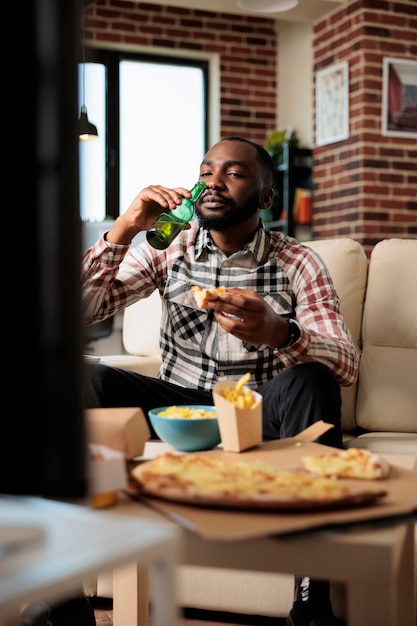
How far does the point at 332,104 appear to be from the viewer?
5.13m

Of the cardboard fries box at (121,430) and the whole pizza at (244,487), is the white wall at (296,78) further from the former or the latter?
the whole pizza at (244,487)

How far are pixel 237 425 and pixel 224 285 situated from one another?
0.92m

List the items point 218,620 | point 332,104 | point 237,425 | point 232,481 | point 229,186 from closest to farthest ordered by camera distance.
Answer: point 232,481 → point 237,425 → point 218,620 → point 229,186 → point 332,104

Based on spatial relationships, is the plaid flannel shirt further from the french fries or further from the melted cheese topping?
the melted cheese topping

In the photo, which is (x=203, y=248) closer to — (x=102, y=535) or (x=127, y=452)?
(x=127, y=452)

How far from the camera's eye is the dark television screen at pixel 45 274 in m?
0.47

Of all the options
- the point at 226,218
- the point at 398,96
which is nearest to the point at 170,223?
the point at 226,218

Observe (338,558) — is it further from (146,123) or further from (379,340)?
(146,123)

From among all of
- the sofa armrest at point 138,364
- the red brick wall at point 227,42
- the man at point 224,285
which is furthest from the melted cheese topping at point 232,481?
the red brick wall at point 227,42

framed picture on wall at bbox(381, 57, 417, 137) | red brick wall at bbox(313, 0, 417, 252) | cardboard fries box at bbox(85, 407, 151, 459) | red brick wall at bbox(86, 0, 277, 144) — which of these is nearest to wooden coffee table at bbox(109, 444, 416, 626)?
cardboard fries box at bbox(85, 407, 151, 459)

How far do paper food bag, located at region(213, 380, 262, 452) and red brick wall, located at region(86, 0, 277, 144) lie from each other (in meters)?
4.95

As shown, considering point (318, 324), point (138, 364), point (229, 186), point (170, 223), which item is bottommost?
point (138, 364)

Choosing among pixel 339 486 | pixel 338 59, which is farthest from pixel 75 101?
pixel 338 59

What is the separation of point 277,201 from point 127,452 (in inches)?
187
